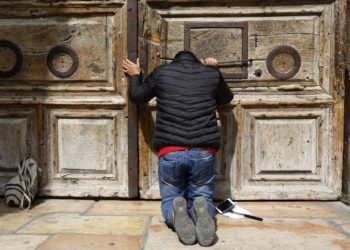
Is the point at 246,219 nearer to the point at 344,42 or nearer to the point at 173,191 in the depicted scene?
the point at 173,191

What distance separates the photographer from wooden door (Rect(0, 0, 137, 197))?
405 centimetres

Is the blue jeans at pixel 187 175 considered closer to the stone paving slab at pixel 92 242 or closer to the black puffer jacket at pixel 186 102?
the black puffer jacket at pixel 186 102

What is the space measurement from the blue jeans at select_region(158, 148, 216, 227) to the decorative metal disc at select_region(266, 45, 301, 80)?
1176 mm

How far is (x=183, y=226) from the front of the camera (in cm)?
289

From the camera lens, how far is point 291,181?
4031 millimetres

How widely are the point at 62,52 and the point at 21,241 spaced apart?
1.93m

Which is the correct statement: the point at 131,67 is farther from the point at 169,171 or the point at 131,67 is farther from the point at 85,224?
the point at 85,224

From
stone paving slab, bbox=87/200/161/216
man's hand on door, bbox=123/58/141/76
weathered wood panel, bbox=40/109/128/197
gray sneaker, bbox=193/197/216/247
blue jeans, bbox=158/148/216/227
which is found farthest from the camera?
weathered wood panel, bbox=40/109/128/197

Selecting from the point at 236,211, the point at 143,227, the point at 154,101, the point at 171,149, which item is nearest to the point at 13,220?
the point at 143,227

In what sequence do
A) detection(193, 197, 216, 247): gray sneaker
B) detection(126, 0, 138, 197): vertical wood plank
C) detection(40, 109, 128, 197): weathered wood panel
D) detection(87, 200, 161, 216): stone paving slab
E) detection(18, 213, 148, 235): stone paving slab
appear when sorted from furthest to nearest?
detection(40, 109, 128, 197): weathered wood panel, detection(126, 0, 138, 197): vertical wood plank, detection(87, 200, 161, 216): stone paving slab, detection(18, 213, 148, 235): stone paving slab, detection(193, 197, 216, 247): gray sneaker

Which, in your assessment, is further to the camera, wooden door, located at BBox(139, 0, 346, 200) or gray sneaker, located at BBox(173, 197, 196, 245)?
wooden door, located at BBox(139, 0, 346, 200)

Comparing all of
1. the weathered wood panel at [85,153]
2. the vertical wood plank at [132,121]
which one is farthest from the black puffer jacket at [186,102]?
the weathered wood panel at [85,153]

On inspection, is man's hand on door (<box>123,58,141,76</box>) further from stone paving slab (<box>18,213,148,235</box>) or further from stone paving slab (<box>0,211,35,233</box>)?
stone paving slab (<box>0,211,35,233</box>)

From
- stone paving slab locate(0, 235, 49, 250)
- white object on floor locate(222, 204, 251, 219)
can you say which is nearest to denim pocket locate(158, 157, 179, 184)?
white object on floor locate(222, 204, 251, 219)
